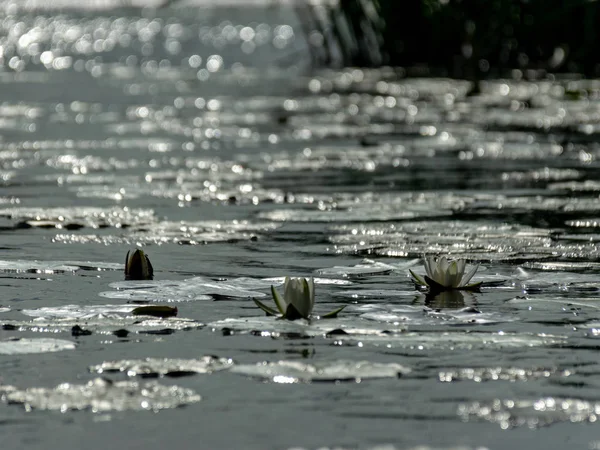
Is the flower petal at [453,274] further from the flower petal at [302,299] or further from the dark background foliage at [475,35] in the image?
the dark background foliage at [475,35]

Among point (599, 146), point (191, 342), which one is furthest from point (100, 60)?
point (191, 342)

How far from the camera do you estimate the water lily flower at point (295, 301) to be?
324 centimetres

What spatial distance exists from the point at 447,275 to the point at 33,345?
1.20 m

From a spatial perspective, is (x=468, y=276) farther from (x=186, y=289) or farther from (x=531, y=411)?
(x=531, y=411)

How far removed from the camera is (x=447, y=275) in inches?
145

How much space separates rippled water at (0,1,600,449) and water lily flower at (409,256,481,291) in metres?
0.06

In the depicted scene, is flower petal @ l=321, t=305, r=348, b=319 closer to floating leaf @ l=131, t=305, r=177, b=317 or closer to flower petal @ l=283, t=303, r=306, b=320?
flower petal @ l=283, t=303, r=306, b=320

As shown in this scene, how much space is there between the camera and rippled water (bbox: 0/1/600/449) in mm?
2477

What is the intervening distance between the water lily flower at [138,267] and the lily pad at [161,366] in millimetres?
1059

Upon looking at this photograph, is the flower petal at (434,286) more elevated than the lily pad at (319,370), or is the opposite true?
the flower petal at (434,286)

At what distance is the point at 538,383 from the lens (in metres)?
2.70

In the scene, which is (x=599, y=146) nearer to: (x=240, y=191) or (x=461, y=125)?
(x=461, y=125)

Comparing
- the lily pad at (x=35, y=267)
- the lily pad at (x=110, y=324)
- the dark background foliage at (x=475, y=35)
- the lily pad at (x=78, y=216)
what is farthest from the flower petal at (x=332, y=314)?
the dark background foliage at (x=475, y=35)

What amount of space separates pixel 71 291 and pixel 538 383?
59.0 inches
